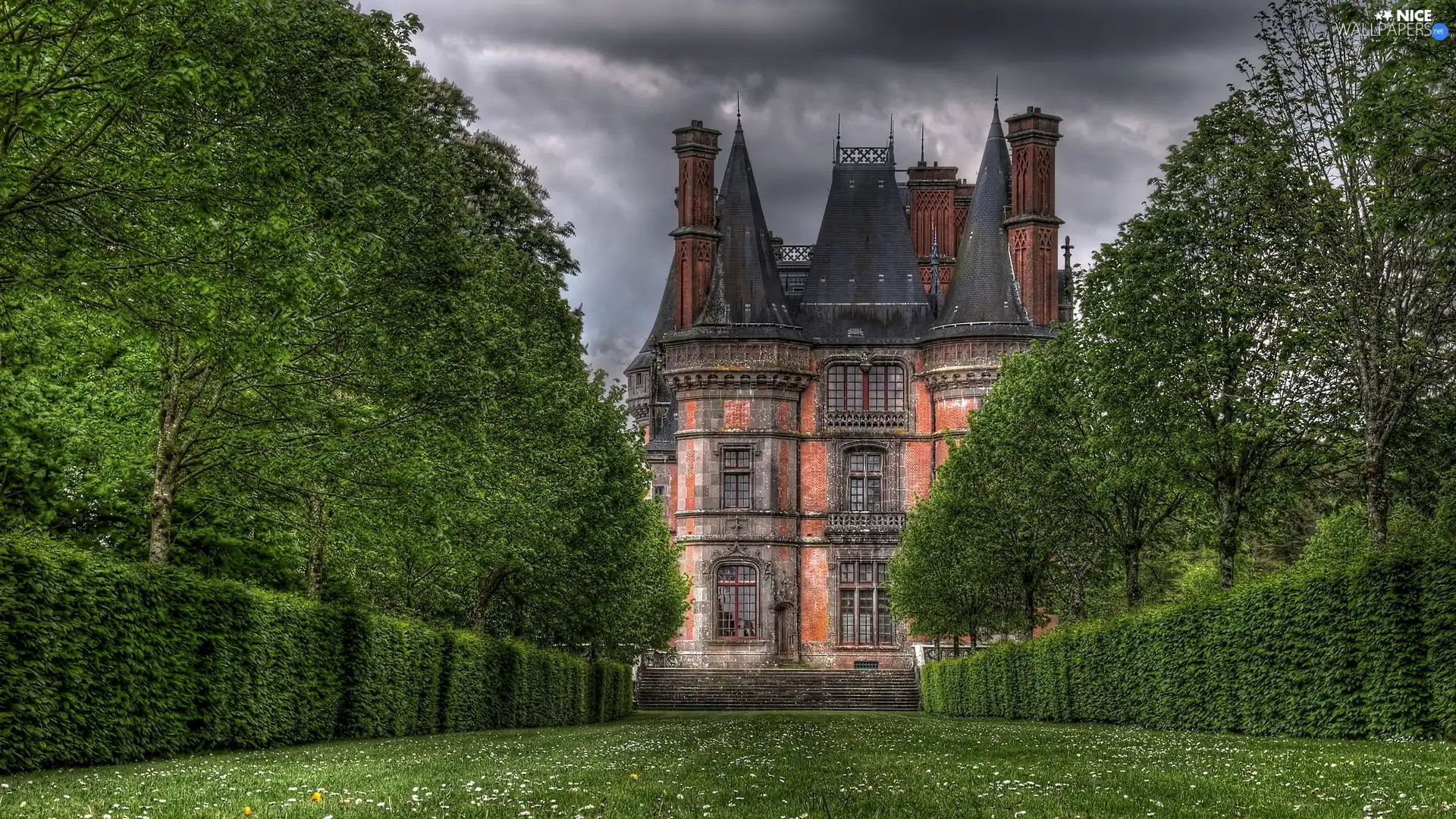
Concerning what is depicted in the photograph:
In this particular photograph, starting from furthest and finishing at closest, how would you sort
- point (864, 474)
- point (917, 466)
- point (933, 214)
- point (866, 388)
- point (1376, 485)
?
point (933, 214), point (866, 388), point (864, 474), point (917, 466), point (1376, 485)

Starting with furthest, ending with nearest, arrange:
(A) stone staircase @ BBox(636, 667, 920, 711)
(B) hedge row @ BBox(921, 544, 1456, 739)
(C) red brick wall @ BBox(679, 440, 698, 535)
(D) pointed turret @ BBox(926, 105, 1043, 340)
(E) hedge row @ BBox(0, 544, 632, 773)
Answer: (C) red brick wall @ BBox(679, 440, 698, 535)
(D) pointed turret @ BBox(926, 105, 1043, 340)
(A) stone staircase @ BBox(636, 667, 920, 711)
(B) hedge row @ BBox(921, 544, 1456, 739)
(E) hedge row @ BBox(0, 544, 632, 773)

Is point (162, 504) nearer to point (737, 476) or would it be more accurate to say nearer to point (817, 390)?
point (737, 476)

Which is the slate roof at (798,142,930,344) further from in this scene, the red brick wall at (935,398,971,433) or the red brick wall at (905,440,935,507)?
the red brick wall at (905,440,935,507)

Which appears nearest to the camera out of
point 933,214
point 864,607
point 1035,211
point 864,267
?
point 1035,211

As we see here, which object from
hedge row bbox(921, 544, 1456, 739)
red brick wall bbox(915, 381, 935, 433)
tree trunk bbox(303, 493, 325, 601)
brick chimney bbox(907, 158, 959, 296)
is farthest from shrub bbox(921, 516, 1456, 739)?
brick chimney bbox(907, 158, 959, 296)

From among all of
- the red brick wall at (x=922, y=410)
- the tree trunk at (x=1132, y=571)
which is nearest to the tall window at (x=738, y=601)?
the red brick wall at (x=922, y=410)

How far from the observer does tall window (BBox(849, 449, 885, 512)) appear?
76.1m

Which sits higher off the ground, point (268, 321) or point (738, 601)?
point (268, 321)

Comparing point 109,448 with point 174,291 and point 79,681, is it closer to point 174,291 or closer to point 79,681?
point 79,681

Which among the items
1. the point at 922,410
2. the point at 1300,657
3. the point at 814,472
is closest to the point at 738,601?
the point at 814,472

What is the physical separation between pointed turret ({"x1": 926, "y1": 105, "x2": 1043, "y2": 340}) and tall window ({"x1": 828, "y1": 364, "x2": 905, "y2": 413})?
3.31 m

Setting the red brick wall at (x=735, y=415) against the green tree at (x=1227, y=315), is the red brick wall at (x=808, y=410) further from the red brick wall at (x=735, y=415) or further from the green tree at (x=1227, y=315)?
the green tree at (x=1227, y=315)

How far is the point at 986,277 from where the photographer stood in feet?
244

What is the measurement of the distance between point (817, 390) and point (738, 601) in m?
10.8
